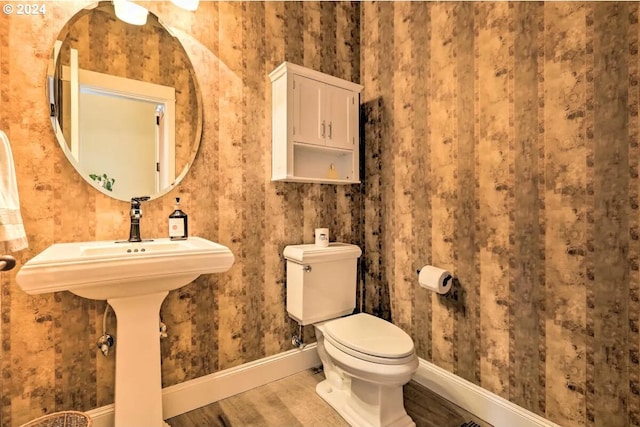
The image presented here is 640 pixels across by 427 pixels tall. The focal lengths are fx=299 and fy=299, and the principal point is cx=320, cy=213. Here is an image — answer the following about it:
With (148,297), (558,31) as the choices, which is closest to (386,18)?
(558,31)

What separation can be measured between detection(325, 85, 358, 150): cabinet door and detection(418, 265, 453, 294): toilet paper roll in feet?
3.16

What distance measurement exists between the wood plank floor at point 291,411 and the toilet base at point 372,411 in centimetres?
4

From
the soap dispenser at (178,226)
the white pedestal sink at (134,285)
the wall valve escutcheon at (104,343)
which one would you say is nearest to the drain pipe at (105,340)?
the wall valve escutcheon at (104,343)

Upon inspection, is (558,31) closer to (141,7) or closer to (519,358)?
(519,358)

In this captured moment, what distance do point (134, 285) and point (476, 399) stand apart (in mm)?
1731

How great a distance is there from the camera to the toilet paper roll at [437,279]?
1618 mm

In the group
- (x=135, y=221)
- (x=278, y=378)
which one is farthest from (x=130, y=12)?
(x=278, y=378)

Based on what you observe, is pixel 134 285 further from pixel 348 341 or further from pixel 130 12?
pixel 130 12

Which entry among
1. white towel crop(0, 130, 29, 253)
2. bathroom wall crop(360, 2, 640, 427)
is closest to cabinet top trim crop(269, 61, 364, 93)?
bathroom wall crop(360, 2, 640, 427)

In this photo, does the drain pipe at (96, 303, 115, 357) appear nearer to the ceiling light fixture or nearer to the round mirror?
the round mirror

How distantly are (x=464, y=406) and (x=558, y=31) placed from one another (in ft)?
6.21

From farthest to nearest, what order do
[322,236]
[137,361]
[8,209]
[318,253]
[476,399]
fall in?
[322,236] < [318,253] < [476,399] < [137,361] < [8,209]

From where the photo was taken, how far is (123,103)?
1.48m

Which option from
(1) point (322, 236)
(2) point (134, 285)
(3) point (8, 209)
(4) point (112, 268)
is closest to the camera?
(3) point (8, 209)
